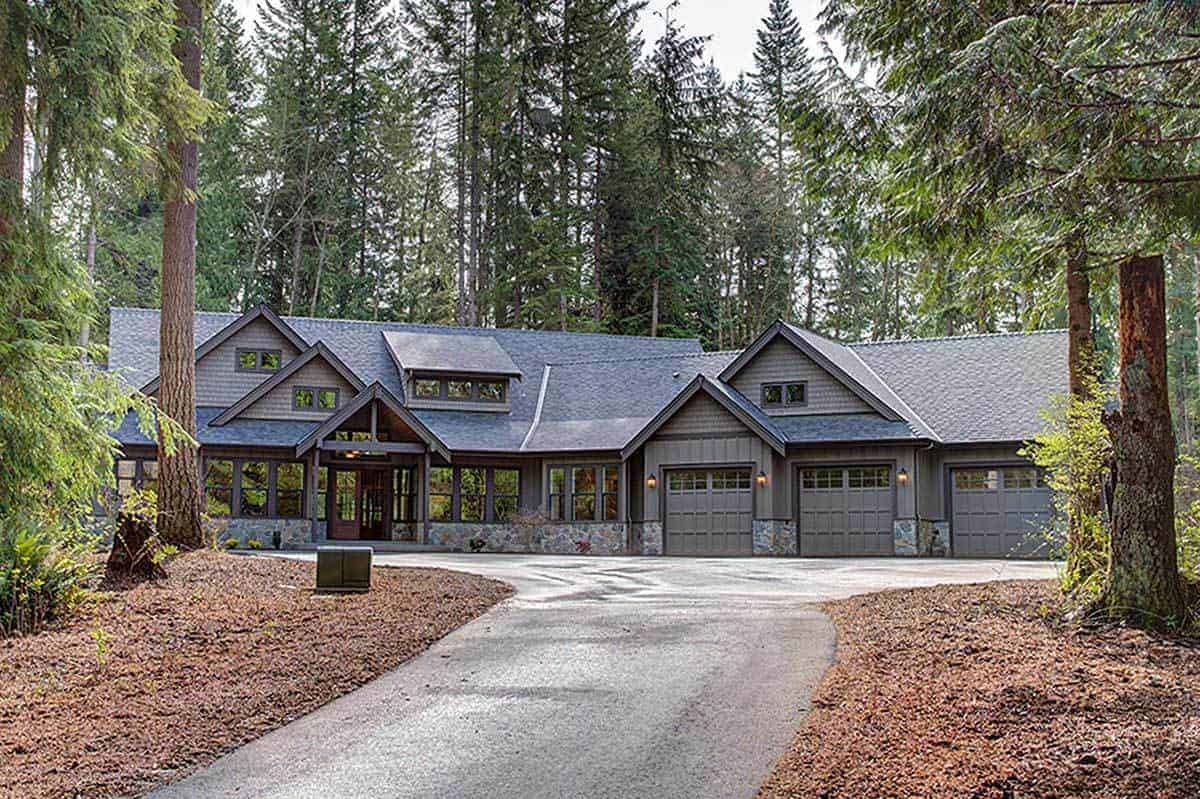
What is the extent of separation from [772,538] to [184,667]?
52.4ft

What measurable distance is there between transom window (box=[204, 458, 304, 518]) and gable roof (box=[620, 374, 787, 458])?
727 centimetres

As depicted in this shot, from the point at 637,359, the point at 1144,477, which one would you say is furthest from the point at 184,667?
the point at 637,359

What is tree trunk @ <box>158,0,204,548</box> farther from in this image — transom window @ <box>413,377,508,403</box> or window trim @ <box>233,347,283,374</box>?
transom window @ <box>413,377,508,403</box>

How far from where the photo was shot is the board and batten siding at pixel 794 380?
22812 mm

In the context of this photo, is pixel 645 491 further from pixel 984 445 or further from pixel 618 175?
pixel 618 175

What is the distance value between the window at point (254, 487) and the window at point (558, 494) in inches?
242

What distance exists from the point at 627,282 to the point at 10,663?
31.4 m

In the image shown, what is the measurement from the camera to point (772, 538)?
2205cm

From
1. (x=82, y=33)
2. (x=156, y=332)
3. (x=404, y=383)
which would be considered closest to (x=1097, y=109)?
(x=82, y=33)

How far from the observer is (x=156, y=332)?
26.8 m

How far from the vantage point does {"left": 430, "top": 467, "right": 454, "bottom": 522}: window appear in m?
24.7

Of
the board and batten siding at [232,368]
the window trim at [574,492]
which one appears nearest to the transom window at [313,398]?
the board and batten siding at [232,368]

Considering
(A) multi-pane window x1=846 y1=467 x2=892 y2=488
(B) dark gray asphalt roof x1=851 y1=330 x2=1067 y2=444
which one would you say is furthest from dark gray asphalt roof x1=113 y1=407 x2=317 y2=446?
(B) dark gray asphalt roof x1=851 y1=330 x2=1067 y2=444

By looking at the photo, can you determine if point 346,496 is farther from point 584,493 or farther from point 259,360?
point 584,493
